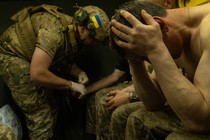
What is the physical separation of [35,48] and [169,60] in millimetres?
1181

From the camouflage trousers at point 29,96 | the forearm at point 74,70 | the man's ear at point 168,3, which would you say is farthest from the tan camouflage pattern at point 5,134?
the forearm at point 74,70

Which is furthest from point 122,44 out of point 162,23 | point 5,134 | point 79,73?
point 79,73

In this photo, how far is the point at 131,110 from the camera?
1.59 m

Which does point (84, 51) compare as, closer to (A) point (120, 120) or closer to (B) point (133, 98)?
(B) point (133, 98)

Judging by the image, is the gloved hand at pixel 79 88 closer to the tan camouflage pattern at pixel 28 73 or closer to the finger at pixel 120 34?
the tan camouflage pattern at pixel 28 73

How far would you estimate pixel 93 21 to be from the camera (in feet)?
7.22

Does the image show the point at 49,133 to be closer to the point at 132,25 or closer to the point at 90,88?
the point at 90,88

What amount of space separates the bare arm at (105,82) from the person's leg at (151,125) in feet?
3.48

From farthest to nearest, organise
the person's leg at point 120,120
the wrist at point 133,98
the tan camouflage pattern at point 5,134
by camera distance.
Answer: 1. the wrist at point 133,98
2. the person's leg at point 120,120
3. the tan camouflage pattern at point 5,134

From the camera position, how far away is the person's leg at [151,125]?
4.41ft

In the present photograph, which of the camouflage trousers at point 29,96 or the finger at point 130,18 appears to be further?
the camouflage trousers at point 29,96

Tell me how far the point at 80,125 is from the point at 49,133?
1.37ft

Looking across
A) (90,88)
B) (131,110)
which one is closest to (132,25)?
(131,110)

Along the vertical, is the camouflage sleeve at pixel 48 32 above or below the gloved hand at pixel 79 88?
above
